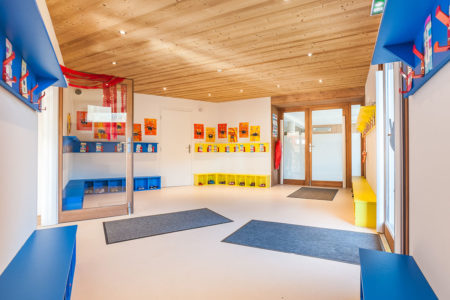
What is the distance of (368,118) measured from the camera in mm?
4059

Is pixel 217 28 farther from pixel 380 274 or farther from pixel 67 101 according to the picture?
pixel 380 274

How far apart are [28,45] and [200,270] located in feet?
6.61

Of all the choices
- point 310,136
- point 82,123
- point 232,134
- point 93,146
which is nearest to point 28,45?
point 82,123

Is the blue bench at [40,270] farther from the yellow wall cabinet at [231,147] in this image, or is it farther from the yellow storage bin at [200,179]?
the yellow wall cabinet at [231,147]

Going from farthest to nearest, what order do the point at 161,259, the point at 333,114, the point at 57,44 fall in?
the point at 333,114
the point at 57,44
the point at 161,259

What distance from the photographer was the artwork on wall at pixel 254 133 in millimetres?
7562

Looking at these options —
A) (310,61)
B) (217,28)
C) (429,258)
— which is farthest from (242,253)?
(310,61)

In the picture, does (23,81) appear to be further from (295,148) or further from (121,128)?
(295,148)

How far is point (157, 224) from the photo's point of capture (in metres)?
3.57

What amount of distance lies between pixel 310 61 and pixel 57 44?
4.03m

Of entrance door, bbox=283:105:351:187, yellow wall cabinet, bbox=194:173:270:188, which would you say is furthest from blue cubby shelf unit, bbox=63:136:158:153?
entrance door, bbox=283:105:351:187

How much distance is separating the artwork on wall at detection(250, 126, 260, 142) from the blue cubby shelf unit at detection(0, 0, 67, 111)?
19.5 ft

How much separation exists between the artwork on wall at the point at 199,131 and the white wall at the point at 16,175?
5787 mm

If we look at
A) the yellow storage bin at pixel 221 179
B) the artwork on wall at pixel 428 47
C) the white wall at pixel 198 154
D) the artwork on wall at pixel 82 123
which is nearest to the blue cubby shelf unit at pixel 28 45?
the artwork on wall at pixel 428 47
